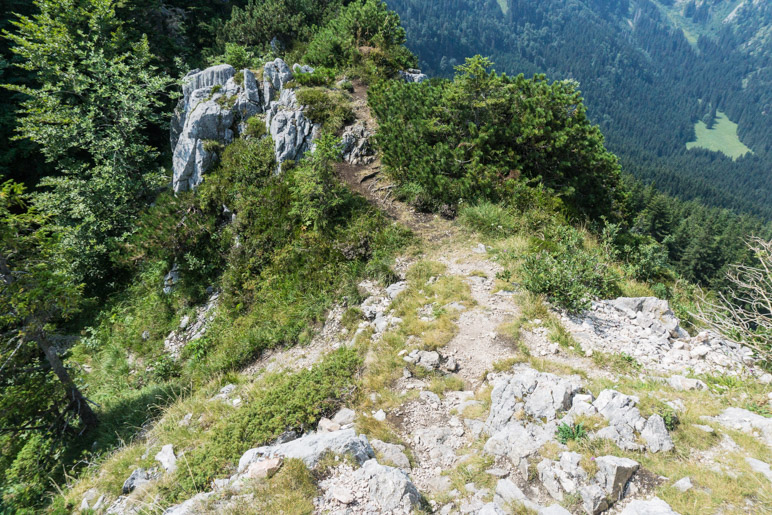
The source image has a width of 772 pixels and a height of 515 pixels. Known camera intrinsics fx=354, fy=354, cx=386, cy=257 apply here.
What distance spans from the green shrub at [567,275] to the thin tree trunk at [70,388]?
463 inches

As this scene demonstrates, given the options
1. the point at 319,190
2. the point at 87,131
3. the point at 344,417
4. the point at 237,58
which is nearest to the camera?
the point at 344,417

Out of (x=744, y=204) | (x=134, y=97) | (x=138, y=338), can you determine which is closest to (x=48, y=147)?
(x=134, y=97)

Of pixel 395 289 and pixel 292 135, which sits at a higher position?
pixel 292 135

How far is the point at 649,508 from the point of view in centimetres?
398

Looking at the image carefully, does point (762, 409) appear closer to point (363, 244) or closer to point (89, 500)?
point (363, 244)

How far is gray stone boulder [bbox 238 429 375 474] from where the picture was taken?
5.12 meters

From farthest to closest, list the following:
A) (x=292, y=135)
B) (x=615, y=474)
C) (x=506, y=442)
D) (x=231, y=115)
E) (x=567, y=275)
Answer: (x=231, y=115) < (x=292, y=135) < (x=567, y=275) < (x=506, y=442) < (x=615, y=474)

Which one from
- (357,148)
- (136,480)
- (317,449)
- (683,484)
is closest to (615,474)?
(683,484)

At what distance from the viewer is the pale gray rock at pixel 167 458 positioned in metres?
6.28

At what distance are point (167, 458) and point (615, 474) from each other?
730 centimetres

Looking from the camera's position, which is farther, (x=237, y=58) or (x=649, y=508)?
(x=237, y=58)

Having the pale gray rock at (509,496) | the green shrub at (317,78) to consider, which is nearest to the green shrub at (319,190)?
the green shrub at (317,78)

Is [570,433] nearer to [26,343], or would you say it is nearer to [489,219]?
[489,219]

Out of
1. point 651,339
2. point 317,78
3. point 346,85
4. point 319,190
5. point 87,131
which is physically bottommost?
point 651,339
